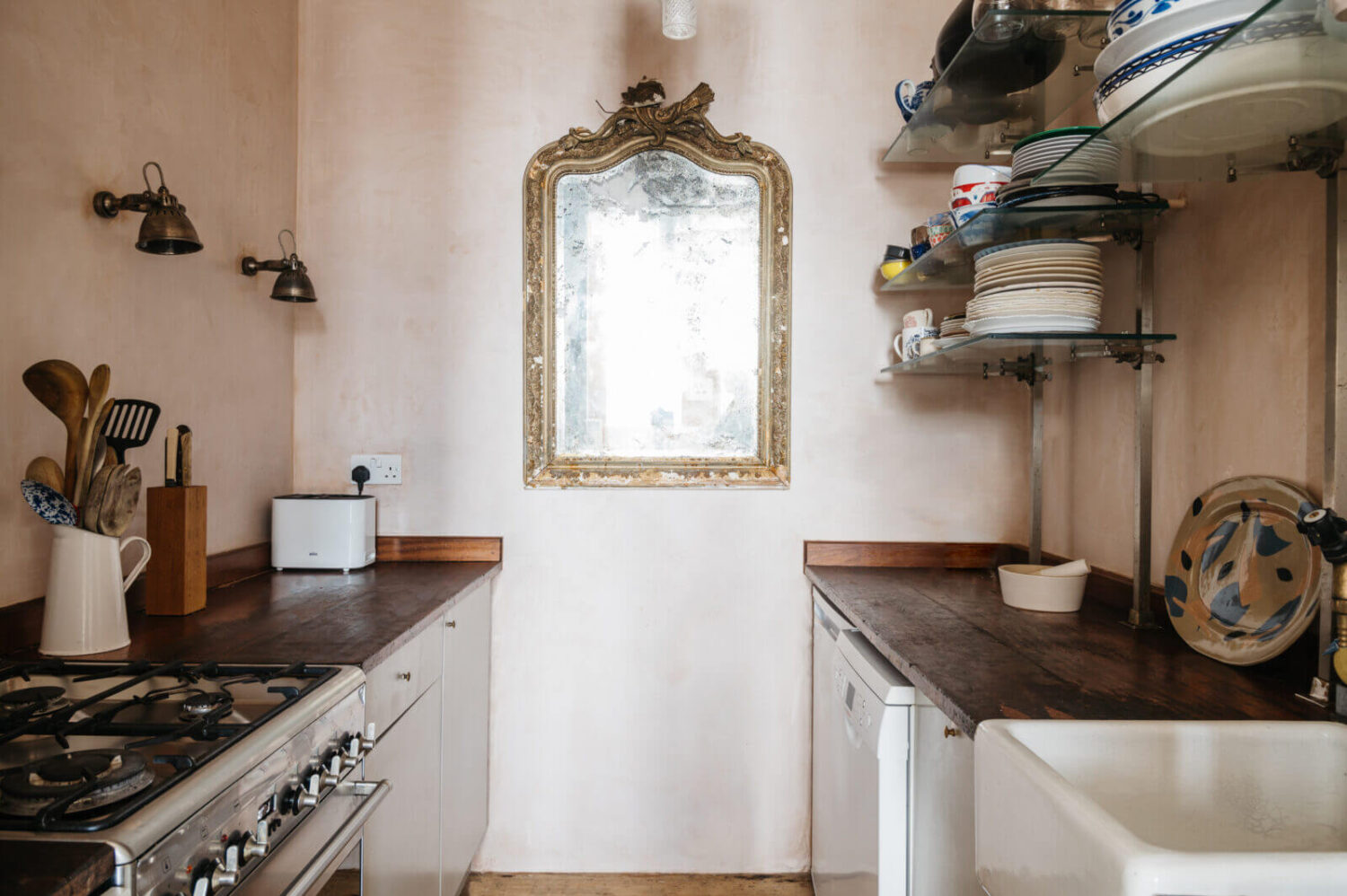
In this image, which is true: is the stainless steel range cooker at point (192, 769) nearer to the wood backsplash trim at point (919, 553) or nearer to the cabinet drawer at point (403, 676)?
the cabinet drawer at point (403, 676)

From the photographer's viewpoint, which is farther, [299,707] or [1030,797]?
[299,707]

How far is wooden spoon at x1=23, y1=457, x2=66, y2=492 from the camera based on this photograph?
1.20 m

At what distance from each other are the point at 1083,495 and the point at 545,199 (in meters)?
1.73

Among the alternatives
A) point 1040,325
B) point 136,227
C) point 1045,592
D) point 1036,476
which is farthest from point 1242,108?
point 136,227

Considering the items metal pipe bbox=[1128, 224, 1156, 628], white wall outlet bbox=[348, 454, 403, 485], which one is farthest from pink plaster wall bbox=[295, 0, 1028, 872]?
metal pipe bbox=[1128, 224, 1156, 628]

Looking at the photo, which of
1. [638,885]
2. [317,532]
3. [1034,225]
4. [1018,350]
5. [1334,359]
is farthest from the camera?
[638,885]

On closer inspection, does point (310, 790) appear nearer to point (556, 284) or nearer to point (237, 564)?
point (237, 564)

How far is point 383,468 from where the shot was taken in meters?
2.19

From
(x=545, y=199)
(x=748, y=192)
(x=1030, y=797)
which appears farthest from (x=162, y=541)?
(x=748, y=192)

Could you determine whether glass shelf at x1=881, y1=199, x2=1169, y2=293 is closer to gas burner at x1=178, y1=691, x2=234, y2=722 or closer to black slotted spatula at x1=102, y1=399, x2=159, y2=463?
gas burner at x1=178, y1=691, x2=234, y2=722

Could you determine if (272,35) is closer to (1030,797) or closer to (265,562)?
(265,562)

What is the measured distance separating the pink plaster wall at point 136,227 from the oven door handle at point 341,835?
73 cm

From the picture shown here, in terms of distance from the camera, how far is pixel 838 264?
2.19m

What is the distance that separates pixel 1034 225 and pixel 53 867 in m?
1.72
